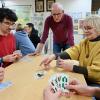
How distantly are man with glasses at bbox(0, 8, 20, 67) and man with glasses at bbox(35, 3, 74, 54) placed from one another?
2.74ft

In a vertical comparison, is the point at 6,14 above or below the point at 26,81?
above

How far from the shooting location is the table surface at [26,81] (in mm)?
1362

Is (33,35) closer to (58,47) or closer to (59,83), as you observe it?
(58,47)

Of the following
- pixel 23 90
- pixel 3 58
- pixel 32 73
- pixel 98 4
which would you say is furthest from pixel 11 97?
pixel 98 4

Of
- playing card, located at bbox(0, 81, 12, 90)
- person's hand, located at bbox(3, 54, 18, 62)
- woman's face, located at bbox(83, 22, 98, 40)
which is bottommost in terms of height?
playing card, located at bbox(0, 81, 12, 90)

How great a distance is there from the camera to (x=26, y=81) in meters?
1.68

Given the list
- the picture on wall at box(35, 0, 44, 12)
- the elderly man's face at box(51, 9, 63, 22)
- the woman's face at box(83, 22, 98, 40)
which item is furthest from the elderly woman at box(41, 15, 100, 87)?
the picture on wall at box(35, 0, 44, 12)

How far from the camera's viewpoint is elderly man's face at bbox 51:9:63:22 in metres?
3.16

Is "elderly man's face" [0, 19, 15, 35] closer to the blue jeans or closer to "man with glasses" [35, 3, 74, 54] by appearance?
"man with glasses" [35, 3, 74, 54]

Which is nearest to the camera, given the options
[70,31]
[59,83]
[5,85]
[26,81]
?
[59,83]

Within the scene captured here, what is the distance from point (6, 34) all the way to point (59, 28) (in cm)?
132

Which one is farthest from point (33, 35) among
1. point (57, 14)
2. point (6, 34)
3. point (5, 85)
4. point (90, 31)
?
point (5, 85)

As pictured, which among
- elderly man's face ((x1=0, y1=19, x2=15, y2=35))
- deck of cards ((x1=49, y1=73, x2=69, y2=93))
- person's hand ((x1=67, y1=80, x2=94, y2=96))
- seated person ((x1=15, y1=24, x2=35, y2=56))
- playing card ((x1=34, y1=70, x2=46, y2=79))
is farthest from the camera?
seated person ((x1=15, y1=24, x2=35, y2=56))

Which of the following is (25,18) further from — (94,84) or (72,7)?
(94,84)
